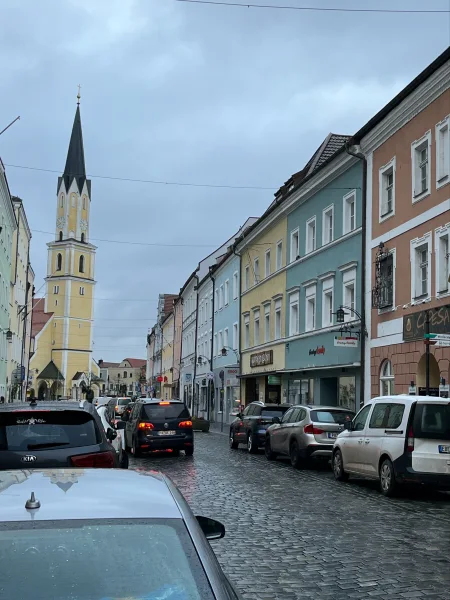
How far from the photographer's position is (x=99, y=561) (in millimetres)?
3061

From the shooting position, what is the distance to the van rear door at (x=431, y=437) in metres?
14.1

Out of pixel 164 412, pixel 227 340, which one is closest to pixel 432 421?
pixel 164 412

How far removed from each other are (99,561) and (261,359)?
126 ft

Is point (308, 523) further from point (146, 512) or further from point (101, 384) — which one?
point (101, 384)

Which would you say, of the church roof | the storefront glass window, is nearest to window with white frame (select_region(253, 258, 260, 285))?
the storefront glass window

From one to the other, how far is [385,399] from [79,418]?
8.27 metres

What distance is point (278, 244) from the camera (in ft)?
131

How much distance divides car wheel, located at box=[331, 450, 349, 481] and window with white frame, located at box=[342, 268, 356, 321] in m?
11.6

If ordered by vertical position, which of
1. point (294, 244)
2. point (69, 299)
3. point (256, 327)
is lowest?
point (256, 327)

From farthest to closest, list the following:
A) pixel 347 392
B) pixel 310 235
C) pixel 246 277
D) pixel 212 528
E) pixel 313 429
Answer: pixel 246 277 → pixel 310 235 → pixel 347 392 → pixel 313 429 → pixel 212 528

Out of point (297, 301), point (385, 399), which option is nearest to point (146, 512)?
point (385, 399)

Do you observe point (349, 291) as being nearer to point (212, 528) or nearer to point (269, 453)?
point (269, 453)

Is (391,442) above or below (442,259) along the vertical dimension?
below

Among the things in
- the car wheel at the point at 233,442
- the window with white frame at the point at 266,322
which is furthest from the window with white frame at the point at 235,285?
the car wheel at the point at 233,442
